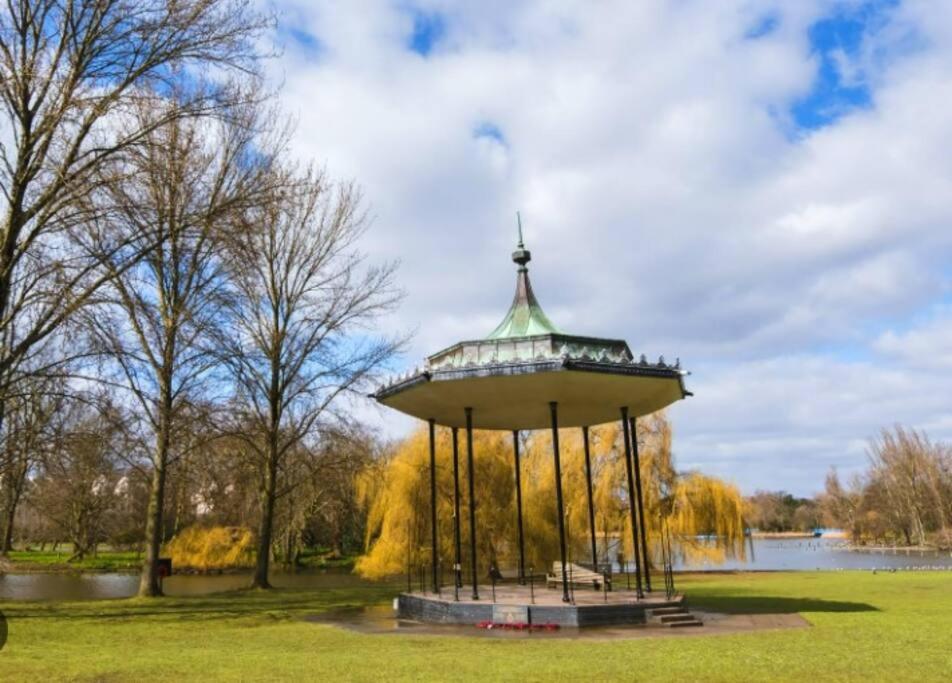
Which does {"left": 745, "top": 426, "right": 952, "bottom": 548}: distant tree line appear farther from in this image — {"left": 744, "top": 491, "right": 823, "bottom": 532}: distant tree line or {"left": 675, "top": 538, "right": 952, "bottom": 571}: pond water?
{"left": 744, "top": 491, "right": 823, "bottom": 532}: distant tree line

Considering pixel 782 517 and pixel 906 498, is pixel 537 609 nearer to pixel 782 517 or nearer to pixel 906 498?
pixel 906 498

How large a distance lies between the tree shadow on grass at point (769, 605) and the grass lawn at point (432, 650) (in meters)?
0.05

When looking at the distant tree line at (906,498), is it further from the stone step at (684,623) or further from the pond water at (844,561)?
the stone step at (684,623)

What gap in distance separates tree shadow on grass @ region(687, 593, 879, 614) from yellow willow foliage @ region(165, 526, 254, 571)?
92.7 ft

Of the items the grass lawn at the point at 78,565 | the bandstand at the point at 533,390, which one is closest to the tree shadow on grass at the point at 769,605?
the bandstand at the point at 533,390

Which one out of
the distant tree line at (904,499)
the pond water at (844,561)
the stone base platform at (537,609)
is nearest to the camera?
the stone base platform at (537,609)

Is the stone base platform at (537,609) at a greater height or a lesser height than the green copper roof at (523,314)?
lesser

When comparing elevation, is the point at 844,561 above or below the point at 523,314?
below

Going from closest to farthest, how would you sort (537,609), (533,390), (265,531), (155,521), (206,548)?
(537,609), (533,390), (155,521), (265,531), (206,548)

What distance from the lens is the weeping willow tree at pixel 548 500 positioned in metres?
27.6

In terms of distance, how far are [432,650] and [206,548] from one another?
105ft

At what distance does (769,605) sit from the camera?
1648cm

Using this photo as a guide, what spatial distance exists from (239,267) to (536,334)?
21.8 feet

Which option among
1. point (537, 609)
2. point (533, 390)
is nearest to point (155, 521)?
point (533, 390)
